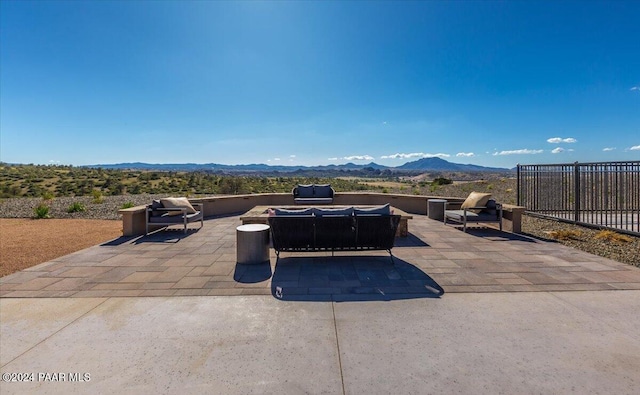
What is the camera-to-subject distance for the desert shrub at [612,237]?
7.61 m

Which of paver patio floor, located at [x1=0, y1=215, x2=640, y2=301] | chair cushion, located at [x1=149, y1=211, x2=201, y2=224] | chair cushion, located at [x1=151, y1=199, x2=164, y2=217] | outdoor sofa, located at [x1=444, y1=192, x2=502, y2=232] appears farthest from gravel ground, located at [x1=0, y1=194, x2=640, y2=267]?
chair cushion, located at [x1=149, y1=211, x2=201, y2=224]

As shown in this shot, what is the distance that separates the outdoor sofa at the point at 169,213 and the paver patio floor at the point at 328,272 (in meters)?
1.22

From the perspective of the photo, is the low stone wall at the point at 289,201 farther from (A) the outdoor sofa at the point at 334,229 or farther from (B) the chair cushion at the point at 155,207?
(A) the outdoor sofa at the point at 334,229

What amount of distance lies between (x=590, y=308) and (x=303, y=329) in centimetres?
343

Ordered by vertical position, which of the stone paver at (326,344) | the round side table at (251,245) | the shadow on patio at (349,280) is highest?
the round side table at (251,245)

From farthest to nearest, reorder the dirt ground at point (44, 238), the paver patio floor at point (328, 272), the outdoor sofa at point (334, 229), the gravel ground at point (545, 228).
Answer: the gravel ground at point (545, 228) → the dirt ground at point (44, 238) → the outdoor sofa at point (334, 229) → the paver patio floor at point (328, 272)

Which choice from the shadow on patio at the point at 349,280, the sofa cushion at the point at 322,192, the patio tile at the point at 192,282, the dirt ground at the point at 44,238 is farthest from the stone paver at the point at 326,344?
the sofa cushion at the point at 322,192

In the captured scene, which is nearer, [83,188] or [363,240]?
[363,240]

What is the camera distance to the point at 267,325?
359 centimetres

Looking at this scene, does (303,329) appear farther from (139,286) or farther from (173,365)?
(139,286)

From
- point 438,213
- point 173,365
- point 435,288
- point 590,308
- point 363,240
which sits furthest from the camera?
point 438,213

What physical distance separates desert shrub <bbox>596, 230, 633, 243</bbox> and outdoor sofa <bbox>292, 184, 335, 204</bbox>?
25.1ft

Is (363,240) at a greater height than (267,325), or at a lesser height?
greater

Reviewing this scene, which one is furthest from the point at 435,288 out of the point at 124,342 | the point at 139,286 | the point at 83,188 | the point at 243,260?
the point at 83,188
